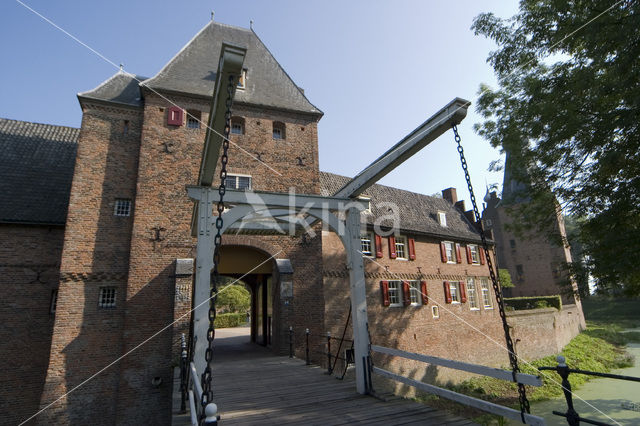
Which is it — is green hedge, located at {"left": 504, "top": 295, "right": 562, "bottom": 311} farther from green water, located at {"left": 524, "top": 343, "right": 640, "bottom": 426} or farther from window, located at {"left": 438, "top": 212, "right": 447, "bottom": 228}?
window, located at {"left": 438, "top": 212, "right": 447, "bottom": 228}

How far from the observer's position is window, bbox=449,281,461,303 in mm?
20277

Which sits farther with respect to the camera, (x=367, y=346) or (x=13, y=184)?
(x=13, y=184)

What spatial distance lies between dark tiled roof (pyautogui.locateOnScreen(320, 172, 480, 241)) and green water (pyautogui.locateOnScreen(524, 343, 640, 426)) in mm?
9291

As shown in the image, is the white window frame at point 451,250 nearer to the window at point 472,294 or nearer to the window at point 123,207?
the window at point 472,294

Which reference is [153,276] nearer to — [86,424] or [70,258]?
[70,258]

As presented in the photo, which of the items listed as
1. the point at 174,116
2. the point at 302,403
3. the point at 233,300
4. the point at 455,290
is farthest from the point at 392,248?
the point at 233,300

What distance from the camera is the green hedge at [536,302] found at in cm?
2502

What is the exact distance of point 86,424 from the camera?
32.4 feet

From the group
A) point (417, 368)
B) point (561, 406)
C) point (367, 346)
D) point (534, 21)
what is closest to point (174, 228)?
point (367, 346)

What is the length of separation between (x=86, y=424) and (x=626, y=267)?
14.0 metres

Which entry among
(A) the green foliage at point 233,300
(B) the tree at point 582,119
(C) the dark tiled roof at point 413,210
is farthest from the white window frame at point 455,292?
(A) the green foliage at point 233,300

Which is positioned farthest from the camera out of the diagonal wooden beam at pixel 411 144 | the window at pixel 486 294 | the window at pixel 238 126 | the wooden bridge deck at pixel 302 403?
the window at pixel 486 294

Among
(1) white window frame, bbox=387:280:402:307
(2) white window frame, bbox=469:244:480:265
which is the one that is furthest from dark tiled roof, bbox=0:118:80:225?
(2) white window frame, bbox=469:244:480:265

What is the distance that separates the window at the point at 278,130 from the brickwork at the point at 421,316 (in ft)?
15.9
